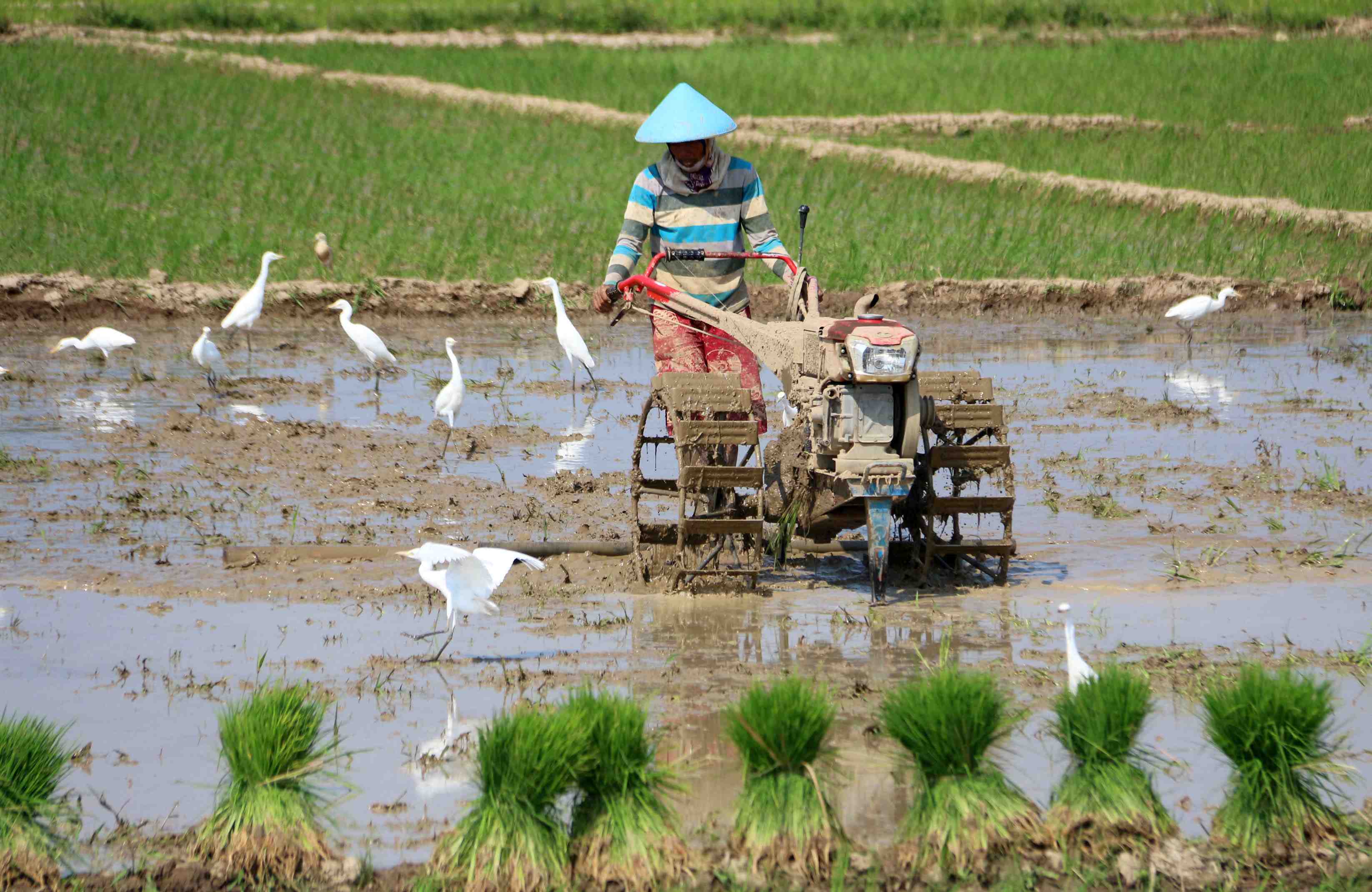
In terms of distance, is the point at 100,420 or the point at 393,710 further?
the point at 100,420

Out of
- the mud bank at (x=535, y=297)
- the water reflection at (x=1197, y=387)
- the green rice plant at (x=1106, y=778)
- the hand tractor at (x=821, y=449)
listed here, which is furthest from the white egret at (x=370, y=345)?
the green rice plant at (x=1106, y=778)

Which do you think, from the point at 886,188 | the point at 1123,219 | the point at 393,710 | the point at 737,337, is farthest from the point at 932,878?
the point at 886,188

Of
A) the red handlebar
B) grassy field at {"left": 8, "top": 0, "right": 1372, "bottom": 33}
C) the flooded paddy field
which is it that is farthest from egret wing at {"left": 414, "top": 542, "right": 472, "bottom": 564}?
grassy field at {"left": 8, "top": 0, "right": 1372, "bottom": 33}

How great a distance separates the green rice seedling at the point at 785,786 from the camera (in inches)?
141

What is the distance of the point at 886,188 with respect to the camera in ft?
59.1

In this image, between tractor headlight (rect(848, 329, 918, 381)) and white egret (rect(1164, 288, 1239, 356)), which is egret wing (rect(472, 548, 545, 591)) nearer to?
tractor headlight (rect(848, 329, 918, 381))

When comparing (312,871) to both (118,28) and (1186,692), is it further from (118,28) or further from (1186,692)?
(118,28)

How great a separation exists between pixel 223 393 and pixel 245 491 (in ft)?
9.10

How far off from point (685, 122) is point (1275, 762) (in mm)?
3459

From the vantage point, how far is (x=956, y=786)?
12.1 feet

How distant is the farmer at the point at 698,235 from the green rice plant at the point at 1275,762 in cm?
275

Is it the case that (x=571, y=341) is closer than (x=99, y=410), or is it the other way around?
(x=99, y=410)

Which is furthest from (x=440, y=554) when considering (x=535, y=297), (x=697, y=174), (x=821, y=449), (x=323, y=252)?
(x=323, y=252)

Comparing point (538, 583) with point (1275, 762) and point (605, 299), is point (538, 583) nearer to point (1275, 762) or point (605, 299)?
point (605, 299)
